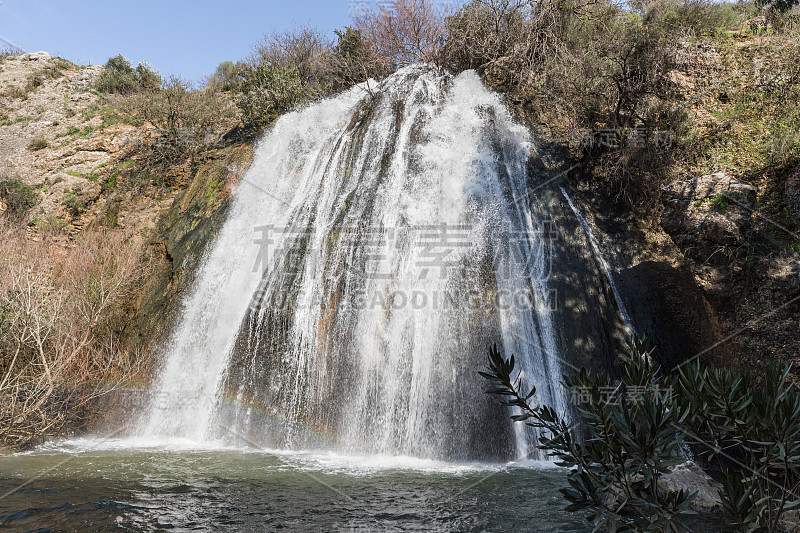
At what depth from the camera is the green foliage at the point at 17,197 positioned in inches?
552

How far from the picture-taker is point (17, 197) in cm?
1419

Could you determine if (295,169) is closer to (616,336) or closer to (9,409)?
(9,409)

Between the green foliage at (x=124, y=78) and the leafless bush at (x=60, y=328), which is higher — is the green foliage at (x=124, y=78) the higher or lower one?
the higher one

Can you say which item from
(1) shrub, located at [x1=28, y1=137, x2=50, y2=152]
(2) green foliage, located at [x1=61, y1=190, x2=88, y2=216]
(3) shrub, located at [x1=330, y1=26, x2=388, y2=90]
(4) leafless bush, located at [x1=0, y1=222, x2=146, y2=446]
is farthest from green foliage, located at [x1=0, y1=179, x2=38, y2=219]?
(3) shrub, located at [x1=330, y1=26, x2=388, y2=90]

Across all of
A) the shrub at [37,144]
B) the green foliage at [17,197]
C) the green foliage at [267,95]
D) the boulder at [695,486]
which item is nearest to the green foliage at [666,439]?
the boulder at [695,486]

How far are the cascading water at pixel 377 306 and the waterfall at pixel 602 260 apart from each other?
2.93ft

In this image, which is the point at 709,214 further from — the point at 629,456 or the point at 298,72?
the point at 298,72

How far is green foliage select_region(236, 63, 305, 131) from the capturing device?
46.0 ft

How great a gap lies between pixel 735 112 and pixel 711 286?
185 inches

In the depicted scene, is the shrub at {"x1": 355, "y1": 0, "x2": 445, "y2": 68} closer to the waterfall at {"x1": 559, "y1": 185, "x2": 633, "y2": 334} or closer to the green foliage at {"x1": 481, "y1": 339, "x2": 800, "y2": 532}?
the waterfall at {"x1": 559, "y1": 185, "x2": 633, "y2": 334}

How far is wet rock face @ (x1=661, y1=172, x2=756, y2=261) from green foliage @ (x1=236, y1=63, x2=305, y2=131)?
11076mm

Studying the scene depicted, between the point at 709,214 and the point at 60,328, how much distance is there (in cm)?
1217

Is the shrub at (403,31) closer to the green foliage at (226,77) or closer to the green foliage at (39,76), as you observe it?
the green foliage at (226,77)

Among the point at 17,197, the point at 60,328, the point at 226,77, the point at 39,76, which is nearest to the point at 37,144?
the point at 17,197
